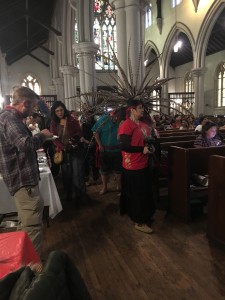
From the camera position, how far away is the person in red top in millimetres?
3199

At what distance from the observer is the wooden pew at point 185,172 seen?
3.58m

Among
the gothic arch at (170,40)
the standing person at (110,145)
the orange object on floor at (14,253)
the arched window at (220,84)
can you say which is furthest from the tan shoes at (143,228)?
the arched window at (220,84)

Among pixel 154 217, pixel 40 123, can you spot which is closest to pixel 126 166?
pixel 154 217

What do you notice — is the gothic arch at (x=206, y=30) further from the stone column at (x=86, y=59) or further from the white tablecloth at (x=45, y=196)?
the white tablecloth at (x=45, y=196)

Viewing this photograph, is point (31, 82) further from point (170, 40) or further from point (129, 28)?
point (129, 28)

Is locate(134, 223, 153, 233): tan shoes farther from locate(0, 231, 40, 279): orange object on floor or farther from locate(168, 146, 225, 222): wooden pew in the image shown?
locate(0, 231, 40, 279): orange object on floor

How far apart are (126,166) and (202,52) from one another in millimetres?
13165

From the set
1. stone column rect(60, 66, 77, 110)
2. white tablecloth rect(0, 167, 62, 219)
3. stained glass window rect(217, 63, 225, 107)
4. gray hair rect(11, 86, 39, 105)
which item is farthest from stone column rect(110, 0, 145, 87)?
stained glass window rect(217, 63, 225, 107)

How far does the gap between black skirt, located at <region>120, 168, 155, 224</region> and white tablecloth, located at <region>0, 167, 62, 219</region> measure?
0.93m

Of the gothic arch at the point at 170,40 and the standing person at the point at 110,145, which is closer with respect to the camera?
the standing person at the point at 110,145

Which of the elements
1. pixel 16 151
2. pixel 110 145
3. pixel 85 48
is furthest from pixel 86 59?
pixel 16 151

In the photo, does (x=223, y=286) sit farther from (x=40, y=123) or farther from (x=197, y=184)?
(x=40, y=123)

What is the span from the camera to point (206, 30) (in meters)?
13.9

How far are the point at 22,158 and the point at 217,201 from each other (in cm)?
218
